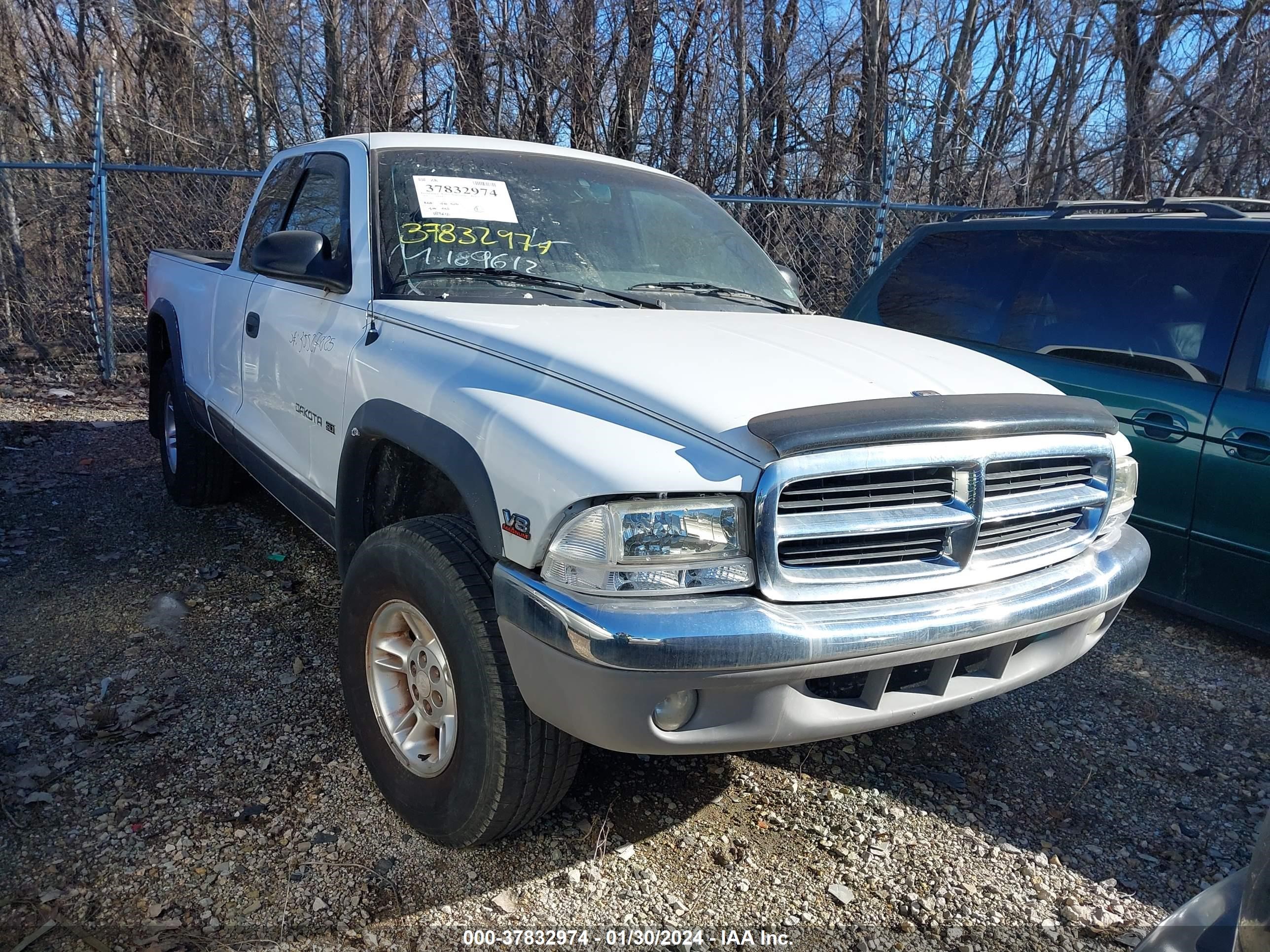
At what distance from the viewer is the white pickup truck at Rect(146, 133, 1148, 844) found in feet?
6.29

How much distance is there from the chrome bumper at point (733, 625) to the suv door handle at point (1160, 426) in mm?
2064

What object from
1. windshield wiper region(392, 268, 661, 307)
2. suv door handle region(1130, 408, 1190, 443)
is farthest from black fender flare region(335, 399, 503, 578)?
suv door handle region(1130, 408, 1190, 443)

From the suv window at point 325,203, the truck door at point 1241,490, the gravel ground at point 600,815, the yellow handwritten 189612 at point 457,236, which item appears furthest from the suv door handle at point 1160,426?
→ the suv window at point 325,203

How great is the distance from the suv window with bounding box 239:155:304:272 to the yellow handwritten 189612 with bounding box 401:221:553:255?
124 centimetres

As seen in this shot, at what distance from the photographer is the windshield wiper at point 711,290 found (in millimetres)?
3199

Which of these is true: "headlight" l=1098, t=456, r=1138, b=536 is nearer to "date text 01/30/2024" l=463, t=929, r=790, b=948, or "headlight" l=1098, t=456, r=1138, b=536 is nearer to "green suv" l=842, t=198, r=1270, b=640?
"green suv" l=842, t=198, r=1270, b=640

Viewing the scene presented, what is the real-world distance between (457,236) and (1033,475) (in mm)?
1938

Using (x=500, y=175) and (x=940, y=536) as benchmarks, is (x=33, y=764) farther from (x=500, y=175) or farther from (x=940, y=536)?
(x=940, y=536)

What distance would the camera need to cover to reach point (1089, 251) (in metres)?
4.24

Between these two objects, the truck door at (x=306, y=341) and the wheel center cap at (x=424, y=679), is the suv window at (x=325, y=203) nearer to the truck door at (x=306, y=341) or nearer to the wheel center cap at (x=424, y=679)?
the truck door at (x=306, y=341)

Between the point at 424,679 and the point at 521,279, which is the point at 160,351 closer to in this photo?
the point at 521,279

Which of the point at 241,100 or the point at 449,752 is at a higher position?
the point at 241,100

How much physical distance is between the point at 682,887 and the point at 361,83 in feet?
33.5

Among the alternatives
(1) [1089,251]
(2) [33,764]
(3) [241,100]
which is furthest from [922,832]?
(3) [241,100]
